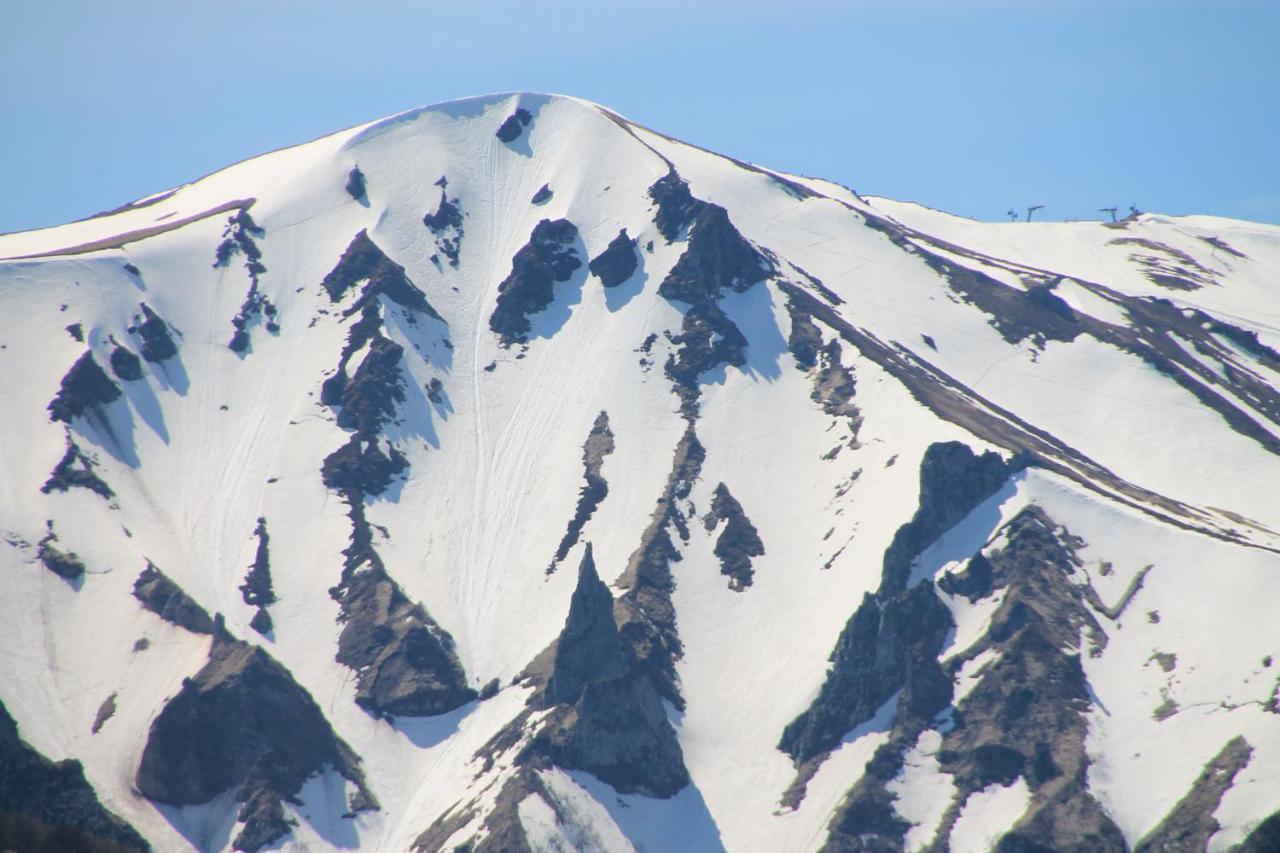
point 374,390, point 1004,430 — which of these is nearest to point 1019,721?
point 1004,430

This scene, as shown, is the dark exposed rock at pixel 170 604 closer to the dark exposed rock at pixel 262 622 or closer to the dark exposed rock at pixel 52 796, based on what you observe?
the dark exposed rock at pixel 262 622

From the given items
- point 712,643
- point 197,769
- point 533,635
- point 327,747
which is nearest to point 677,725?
point 712,643

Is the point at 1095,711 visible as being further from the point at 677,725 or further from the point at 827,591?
the point at 677,725

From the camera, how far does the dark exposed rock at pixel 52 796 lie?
108 meters

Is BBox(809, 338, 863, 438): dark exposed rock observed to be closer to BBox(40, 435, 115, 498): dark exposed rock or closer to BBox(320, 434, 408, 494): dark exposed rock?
BBox(320, 434, 408, 494): dark exposed rock

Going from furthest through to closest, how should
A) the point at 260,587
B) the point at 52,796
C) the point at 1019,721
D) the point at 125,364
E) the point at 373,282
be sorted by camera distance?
the point at 373,282
the point at 125,364
the point at 260,587
the point at 1019,721
the point at 52,796

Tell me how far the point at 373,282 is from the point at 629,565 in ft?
221

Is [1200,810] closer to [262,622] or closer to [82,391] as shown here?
[262,622]

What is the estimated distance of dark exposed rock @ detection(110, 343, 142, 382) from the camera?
176 metres

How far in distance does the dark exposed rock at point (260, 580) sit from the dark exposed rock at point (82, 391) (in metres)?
29.3

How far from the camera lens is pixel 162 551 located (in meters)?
154

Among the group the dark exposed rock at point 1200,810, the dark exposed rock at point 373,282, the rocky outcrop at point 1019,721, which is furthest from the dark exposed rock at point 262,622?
the dark exposed rock at point 1200,810

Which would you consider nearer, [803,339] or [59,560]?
[59,560]

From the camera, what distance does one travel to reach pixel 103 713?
134250 mm
